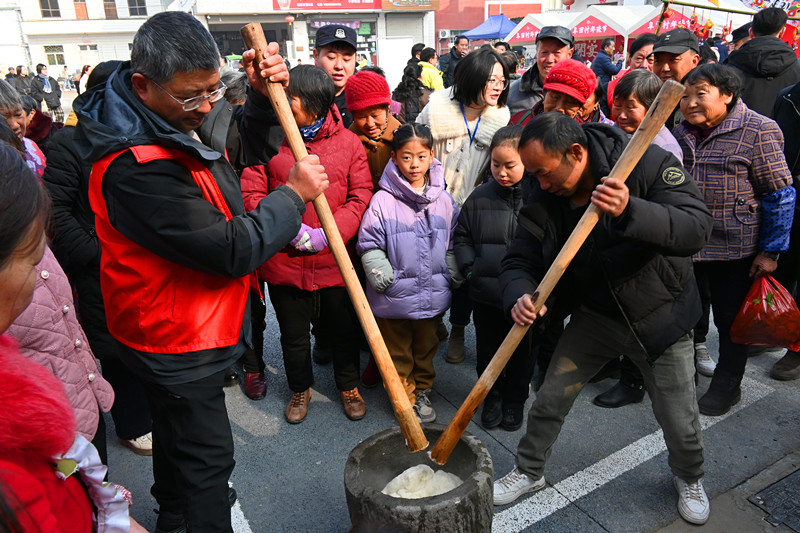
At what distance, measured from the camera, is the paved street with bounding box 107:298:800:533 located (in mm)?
2688

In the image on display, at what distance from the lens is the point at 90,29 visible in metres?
37.3

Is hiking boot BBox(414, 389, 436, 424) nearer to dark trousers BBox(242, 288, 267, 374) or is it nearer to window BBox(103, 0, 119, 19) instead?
dark trousers BBox(242, 288, 267, 374)

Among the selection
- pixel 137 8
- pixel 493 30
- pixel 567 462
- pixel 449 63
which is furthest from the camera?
pixel 137 8

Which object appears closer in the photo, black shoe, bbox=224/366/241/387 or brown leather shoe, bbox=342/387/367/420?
brown leather shoe, bbox=342/387/367/420

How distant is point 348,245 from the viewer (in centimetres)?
354

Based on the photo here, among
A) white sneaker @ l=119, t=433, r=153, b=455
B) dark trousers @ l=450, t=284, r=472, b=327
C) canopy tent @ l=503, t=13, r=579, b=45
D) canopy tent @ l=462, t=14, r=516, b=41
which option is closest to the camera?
white sneaker @ l=119, t=433, r=153, b=455

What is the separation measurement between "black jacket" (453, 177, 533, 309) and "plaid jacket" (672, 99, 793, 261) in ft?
3.63

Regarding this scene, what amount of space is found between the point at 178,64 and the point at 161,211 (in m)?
0.47

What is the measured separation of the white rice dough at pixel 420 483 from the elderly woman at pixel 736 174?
2.11 m

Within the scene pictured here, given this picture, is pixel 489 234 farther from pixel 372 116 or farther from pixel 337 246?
pixel 337 246

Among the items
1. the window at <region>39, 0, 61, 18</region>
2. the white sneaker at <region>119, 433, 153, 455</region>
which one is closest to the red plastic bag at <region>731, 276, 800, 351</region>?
the white sneaker at <region>119, 433, 153, 455</region>

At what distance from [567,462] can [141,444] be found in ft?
8.07

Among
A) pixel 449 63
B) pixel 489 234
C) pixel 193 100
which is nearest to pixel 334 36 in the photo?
pixel 489 234

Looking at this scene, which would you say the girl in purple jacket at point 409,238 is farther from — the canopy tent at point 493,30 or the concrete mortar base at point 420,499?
the canopy tent at point 493,30
